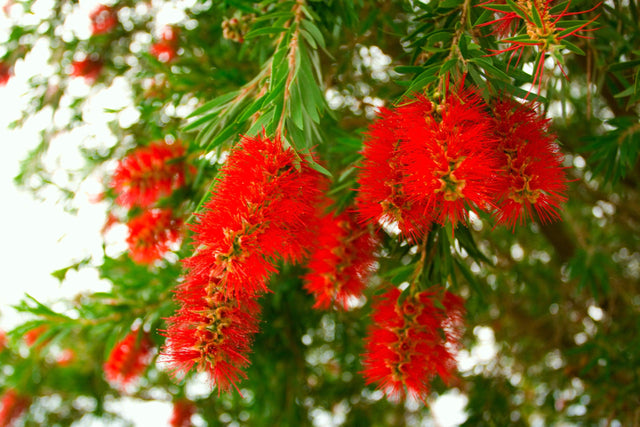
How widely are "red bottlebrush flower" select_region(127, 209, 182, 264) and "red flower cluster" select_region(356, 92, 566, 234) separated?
2.67ft

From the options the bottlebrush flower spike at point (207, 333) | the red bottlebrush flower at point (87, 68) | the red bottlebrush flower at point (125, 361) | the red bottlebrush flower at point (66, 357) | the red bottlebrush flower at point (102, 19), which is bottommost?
the red bottlebrush flower at point (66, 357)

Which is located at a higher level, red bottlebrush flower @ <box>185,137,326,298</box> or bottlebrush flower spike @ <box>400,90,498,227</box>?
bottlebrush flower spike @ <box>400,90,498,227</box>

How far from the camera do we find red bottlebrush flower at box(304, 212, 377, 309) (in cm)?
119

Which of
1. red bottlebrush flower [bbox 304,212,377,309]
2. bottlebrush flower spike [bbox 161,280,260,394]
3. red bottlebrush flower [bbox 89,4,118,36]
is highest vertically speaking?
red bottlebrush flower [bbox 89,4,118,36]

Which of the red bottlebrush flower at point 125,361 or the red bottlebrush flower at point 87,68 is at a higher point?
the red bottlebrush flower at point 87,68

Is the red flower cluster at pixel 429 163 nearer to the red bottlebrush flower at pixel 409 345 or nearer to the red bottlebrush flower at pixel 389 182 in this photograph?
the red bottlebrush flower at pixel 389 182

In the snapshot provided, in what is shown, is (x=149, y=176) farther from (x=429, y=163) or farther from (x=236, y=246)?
(x=429, y=163)

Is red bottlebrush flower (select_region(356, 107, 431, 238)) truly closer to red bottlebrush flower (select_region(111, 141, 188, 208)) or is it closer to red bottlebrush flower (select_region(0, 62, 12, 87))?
red bottlebrush flower (select_region(111, 141, 188, 208))

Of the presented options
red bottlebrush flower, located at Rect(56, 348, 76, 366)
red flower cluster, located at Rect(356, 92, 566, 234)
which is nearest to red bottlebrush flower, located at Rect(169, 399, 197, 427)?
red bottlebrush flower, located at Rect(56, 348, 76, 366)

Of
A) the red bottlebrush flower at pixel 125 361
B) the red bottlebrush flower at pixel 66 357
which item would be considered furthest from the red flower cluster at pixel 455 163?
the red bottlebrush flower at pixel 66 357

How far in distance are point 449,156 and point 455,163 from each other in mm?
15

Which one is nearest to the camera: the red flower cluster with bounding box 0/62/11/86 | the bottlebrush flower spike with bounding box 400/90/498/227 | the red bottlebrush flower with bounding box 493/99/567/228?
the bottlebrush flower spike with bounding box 400/90/498/227

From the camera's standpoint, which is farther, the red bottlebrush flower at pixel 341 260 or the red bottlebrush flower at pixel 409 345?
the red bottlebrush flower at pixel 341 260

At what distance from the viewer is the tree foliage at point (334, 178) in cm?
101
